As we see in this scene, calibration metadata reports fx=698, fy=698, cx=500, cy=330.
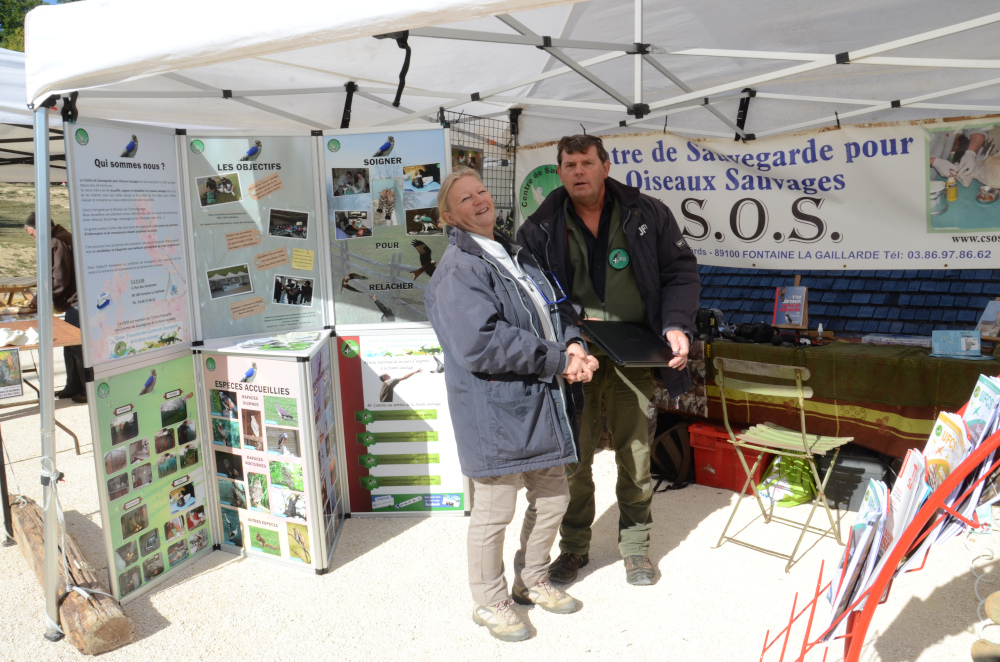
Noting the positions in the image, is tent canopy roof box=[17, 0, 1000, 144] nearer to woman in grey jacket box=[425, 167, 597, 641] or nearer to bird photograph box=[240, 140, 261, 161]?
bird photograph box=[240, 140, 261, 161]

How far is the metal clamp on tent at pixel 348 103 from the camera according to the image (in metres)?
4.51

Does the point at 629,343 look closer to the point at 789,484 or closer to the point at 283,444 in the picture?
the point at 283,444

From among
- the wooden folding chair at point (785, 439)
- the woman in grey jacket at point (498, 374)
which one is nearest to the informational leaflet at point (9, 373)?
the woman in grey jacket at point (498, 374)

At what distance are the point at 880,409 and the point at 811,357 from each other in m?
0.46

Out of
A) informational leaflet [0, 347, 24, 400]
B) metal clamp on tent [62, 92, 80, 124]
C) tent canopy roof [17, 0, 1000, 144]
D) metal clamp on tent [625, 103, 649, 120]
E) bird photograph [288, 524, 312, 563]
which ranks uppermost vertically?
tent canopy roof [17, 0, 1000, 144]

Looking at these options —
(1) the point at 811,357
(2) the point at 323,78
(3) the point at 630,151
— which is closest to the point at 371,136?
(2) the point at 323,78

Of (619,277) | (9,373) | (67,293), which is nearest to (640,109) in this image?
(619,277)

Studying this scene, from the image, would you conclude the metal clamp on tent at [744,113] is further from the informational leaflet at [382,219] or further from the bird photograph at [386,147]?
the bird photograph at [386,147]

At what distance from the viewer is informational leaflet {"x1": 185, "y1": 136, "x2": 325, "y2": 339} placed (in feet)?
11.3

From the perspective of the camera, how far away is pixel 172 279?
3314 millimetres

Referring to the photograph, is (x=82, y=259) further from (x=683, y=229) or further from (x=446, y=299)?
(x=683, y=229)

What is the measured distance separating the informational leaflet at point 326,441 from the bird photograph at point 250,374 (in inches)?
10.9

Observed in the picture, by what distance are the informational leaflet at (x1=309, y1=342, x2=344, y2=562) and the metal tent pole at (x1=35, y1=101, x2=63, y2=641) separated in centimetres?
105

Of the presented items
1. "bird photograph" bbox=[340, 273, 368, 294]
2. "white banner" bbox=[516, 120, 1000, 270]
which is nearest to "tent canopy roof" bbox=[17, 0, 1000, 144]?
"white banner" bbox=[516, 120, 1000, 270]
